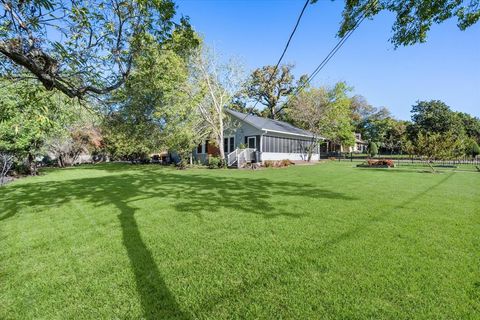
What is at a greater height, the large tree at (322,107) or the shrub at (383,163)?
the large tree at (322,107)

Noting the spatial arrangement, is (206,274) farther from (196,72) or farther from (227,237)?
(196,72)

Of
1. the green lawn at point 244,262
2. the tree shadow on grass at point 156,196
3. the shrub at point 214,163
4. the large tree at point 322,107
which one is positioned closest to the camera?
the green lawn at point 244,262

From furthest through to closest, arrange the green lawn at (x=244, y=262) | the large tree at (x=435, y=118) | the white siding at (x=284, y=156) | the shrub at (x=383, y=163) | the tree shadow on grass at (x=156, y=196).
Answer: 1. the large tree at (x=435, y=118)
2. the white siding at (x=284, y=156)
3. the shrub at (x=383, y=163)
4. the tree shadow on grass at (x=156, y=196)
5. the green lawn at (x=244, y=262)

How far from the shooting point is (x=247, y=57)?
777 inches

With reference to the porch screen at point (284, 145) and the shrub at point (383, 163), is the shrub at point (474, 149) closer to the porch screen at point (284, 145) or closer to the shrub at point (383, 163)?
the porch screen at point (284, 145)

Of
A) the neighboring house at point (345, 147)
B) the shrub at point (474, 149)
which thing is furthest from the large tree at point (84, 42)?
the shrub at point (474, 149)

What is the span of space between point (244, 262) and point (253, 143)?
1869 cm

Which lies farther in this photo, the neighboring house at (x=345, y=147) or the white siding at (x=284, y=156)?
the neighboring house at (x=345, y=147)

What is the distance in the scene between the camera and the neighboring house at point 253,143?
813 inches

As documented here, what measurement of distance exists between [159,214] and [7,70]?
4.24 m

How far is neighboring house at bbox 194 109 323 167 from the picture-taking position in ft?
67.7

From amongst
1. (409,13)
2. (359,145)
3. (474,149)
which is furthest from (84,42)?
(359,145)

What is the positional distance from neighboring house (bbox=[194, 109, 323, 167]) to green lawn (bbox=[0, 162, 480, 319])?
1447 centimetres

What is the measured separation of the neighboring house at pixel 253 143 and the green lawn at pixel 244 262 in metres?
14.5
